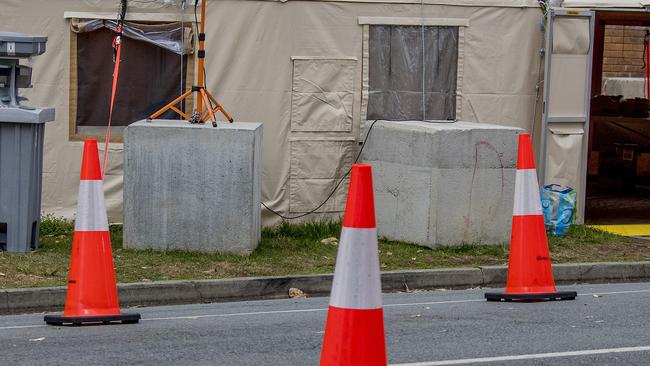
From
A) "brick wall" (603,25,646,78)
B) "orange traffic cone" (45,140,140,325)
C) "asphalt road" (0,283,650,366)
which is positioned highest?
"brick wall" (603,25,646,78)

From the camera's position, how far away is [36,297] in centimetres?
914

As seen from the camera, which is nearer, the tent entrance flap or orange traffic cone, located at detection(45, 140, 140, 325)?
orange traffic cone, located at detection(45, 140, 140, 325)

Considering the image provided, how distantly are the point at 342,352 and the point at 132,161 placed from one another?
5646 millimetres

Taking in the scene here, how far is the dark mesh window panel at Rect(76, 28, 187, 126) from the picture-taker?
12.4 meters

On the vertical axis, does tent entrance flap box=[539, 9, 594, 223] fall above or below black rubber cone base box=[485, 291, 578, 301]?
above

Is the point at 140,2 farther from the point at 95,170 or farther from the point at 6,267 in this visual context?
the point at 95,170

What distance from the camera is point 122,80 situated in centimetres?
1257

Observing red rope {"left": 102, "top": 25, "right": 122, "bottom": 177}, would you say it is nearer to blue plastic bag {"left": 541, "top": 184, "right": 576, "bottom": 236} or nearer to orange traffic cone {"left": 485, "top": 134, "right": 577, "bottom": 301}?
blue plastic bag {"left": 541, "top": 184, "right": 576, "bottom": 236}

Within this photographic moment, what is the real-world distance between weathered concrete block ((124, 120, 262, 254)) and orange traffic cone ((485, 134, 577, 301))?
2848mm

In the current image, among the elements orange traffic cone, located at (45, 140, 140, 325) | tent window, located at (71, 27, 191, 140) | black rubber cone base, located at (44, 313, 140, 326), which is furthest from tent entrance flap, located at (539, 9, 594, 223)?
orange traffic cone, located at (45, 140, 140, 325)

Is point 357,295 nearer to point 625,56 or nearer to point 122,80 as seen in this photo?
point 122,80

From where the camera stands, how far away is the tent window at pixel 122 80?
12445 millimetres

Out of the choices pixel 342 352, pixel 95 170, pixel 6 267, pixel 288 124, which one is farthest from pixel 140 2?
pixel 342 352

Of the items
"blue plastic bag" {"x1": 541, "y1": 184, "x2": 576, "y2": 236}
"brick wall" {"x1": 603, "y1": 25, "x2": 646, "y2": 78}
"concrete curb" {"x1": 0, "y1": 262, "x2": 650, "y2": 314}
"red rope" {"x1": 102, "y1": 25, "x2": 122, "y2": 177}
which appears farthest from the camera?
"brick wall" {"x1": 603, "y1": 25, "x2": 646, "y2": 78}
